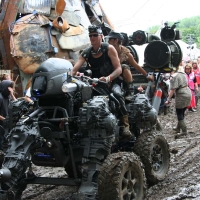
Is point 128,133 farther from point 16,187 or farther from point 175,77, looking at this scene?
point 175,77

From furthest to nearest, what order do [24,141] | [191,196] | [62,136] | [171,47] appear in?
[171,47] < [191,196] < [62,136] < [24,141]

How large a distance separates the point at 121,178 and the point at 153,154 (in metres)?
1.39

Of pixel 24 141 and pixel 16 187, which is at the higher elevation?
pixel 24 141

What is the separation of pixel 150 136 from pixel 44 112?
1575 millimetres

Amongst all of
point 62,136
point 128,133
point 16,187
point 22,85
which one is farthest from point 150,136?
point 22,85

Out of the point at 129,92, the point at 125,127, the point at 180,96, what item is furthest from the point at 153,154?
the point at 180,96

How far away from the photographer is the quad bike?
14.0 feet

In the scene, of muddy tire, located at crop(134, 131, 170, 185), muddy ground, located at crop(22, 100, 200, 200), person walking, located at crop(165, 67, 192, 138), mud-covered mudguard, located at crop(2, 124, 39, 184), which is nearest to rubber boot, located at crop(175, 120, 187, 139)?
person walking, located at crop(165, 67, 192, 138)

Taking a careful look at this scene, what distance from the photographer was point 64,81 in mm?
4699

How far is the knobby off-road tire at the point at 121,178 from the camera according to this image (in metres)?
4.27

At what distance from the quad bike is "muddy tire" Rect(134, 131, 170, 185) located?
1.98 feet

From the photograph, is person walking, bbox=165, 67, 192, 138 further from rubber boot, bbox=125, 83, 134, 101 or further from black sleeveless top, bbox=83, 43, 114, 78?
black sleeveless top, bbox=83, 43, 114, 78

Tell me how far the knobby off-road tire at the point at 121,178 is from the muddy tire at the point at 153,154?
23.5 inches

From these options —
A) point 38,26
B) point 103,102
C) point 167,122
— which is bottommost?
point 167,122
